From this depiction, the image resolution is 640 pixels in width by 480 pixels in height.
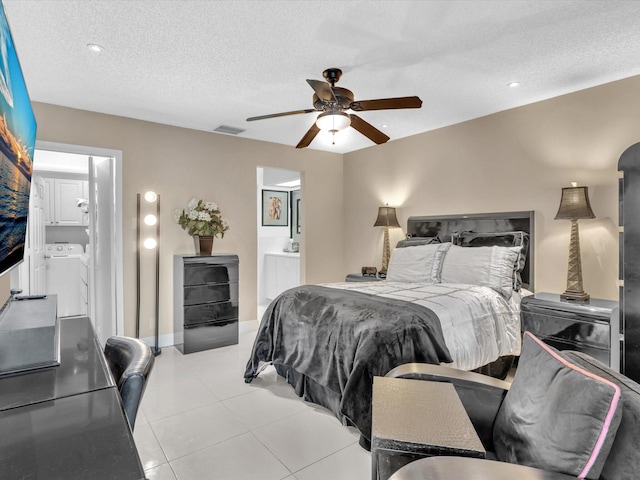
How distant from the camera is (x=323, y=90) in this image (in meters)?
2.36

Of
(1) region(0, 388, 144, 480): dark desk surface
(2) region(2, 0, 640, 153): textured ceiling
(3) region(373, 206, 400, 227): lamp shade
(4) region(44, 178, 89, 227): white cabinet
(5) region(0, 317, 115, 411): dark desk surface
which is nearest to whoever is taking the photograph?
(1) region(0, 388, 144, 480): dark desk surface

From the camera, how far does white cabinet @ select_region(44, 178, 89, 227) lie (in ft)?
19.1

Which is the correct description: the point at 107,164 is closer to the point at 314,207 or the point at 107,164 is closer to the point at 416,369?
the point at 314,207

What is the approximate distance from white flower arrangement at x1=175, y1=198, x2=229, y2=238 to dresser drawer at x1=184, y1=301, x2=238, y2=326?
2.61 feet

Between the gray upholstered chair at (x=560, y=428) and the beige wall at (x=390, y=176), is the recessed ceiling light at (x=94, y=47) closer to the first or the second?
the beige wall at (x=390, y=176)

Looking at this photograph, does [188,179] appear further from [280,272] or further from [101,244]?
[280,272]

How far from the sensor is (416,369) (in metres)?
1.61

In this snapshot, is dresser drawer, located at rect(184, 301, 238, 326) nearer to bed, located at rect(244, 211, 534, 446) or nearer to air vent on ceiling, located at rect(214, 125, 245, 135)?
bed, located at rect(244, 211, 534, 446)

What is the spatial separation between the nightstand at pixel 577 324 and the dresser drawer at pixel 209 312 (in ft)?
9.66

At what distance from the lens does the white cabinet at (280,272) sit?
5.91 m

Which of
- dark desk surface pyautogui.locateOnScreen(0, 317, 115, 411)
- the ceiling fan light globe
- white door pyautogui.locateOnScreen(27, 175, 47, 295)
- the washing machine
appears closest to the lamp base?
the ceiling fan light globe

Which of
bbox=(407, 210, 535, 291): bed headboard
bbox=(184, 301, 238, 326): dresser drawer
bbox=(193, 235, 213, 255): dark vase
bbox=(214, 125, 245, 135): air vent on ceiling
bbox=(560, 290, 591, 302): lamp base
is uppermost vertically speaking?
bbox=(214, 125, 245, 135): air vent on ceiling

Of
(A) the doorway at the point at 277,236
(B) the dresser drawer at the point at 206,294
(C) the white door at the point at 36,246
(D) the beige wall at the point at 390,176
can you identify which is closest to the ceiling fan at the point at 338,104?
(D) the beige wall at the point at 390,176

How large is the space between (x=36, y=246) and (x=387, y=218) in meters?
4.36
